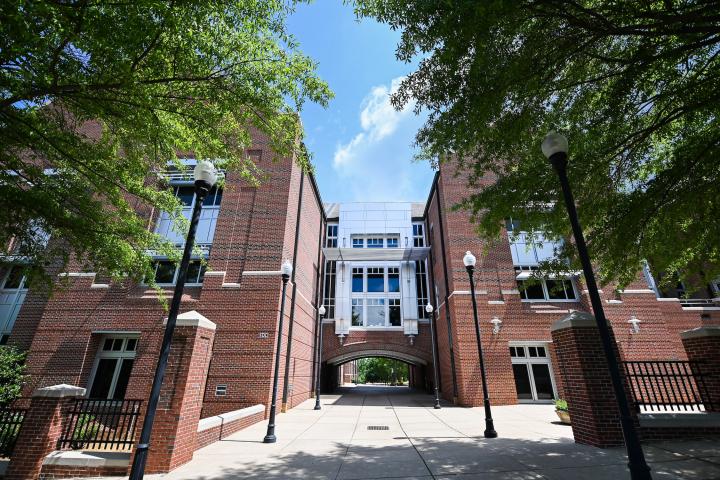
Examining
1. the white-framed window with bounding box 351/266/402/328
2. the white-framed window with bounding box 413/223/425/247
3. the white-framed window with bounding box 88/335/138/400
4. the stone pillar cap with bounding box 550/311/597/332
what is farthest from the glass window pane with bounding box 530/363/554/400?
the white-framed window with bounding box 88/335/138/400

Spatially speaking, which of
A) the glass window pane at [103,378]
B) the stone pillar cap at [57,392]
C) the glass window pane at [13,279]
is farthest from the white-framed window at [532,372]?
the glass window pane at [13,279]

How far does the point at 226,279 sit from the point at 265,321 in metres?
2.90

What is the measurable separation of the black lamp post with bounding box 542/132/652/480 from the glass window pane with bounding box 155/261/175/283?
55.6ft

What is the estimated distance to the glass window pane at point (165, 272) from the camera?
53.7ft

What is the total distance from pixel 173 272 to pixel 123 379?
510 centimetres

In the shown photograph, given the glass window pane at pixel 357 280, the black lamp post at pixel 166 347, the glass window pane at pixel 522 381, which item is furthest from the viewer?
the glass window pane at pixel 357 280

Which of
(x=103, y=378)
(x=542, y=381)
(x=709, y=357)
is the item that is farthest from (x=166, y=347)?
(x=542, y=381)

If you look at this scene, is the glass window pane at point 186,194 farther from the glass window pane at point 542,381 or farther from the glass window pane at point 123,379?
the glass window pane at point 542,381

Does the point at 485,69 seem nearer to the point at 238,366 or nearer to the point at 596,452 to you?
the point at 596,452

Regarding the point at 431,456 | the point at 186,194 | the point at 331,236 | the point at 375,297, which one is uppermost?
the point at 331,236

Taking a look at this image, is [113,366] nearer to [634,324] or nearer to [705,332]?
[705,332]

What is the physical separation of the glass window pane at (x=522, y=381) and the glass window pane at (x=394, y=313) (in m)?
7.84

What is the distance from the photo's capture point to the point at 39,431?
625 centimetres

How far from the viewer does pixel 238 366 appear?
44.8 ft
